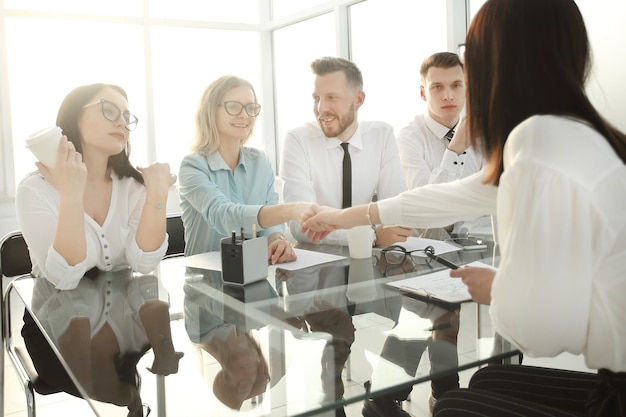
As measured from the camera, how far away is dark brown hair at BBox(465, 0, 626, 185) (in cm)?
108

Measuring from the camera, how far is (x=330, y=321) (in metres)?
1.36

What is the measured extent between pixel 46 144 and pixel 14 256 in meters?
0.73

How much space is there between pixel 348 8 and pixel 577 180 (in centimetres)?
471

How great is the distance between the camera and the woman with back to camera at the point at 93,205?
5.87 feet

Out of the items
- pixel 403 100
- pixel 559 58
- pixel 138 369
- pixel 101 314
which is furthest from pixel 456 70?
pixel 138 369

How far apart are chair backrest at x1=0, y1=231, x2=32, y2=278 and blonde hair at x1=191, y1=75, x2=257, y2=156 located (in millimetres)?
803

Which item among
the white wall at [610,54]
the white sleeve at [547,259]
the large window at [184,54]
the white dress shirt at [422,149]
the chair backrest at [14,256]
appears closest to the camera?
the white sleeve at [547,259]

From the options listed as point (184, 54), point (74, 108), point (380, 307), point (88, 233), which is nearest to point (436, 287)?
point (380, 307)

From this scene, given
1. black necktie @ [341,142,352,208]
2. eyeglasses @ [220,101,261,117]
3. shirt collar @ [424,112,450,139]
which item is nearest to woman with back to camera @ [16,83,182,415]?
eyeglasses @ [220,101,261,117]

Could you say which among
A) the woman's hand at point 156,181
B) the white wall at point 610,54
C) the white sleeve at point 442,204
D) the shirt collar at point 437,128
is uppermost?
the white wall at point 610,54

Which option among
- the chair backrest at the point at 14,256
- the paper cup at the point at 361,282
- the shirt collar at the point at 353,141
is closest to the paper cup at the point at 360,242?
the paper cup at the point at 361,282

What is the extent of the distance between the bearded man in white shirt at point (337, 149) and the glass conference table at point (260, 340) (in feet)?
3.70

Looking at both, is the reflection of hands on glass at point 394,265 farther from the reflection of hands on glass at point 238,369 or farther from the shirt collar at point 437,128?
the shirt collar at point 437,128

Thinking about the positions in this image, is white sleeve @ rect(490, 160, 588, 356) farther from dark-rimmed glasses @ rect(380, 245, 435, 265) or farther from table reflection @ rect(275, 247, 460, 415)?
dark-rimmed glasses @ rect(380, 245, 435, 265)
